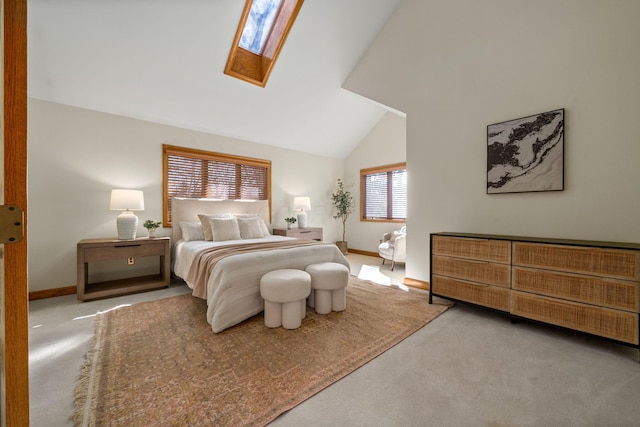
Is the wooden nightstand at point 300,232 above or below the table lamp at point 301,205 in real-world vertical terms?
below

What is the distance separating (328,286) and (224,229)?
74.5 inches

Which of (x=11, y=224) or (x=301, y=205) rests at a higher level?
(x=301, y=205)

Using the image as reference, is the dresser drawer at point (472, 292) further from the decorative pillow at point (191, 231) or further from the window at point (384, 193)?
the decorative pillow at point (191, 231)

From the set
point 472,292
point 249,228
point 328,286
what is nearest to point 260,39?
point 249,228

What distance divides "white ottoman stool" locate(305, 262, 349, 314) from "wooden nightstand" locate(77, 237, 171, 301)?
6.84 feet

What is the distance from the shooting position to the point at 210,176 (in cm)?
439

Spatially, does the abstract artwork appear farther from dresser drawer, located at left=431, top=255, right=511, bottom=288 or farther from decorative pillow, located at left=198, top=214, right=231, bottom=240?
decorative pillow, located at left=198, top=214, right=231, bottom=240

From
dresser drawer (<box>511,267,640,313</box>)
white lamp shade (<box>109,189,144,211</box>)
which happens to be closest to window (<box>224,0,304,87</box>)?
white lamp shade (<box>109,189,144,211</box>)

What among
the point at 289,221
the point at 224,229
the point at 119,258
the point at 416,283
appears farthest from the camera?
the point at 289,221

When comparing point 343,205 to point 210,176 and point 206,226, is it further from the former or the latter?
point 206,226

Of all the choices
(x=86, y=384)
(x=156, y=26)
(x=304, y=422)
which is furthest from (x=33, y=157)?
(x=304, y=422)

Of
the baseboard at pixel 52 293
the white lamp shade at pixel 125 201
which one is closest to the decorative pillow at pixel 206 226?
the white lamp shade at pixel 125 201

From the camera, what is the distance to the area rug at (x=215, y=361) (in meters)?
1.40

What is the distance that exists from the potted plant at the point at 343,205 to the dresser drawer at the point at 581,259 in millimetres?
3994
